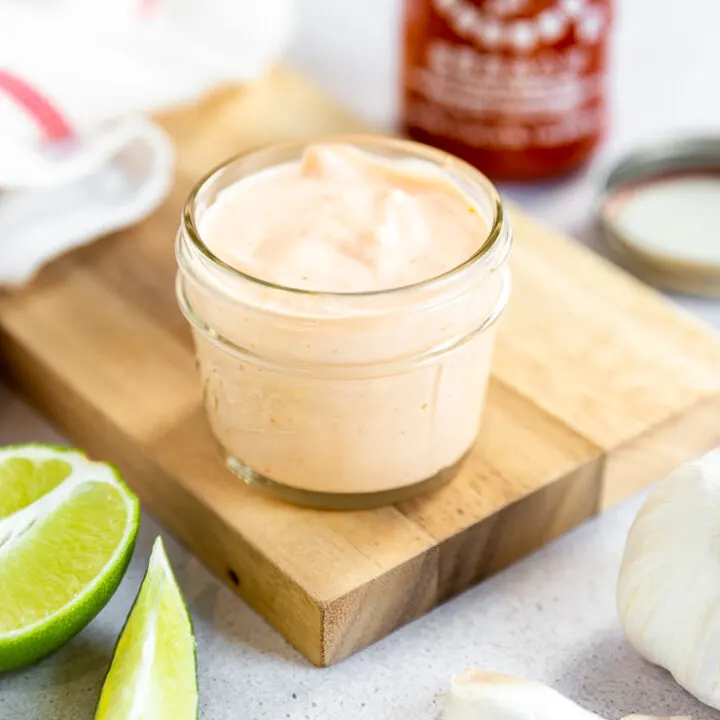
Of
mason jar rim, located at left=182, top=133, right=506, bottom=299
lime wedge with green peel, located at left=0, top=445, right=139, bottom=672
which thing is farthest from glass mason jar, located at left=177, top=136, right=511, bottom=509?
lime wedge with green peel, located at left=0, top=445, right=139, bottom=672

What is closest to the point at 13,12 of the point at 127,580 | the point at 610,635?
the point at 127,580

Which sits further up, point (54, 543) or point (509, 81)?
point (509, 81)

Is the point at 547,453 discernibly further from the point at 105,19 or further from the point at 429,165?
the point at 105,19

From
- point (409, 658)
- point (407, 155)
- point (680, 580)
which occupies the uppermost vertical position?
point (407, 155)

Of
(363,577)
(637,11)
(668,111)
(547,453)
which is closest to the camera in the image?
(363,577)

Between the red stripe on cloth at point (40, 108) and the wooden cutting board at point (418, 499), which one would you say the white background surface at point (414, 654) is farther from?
the red stripe on cloth at point (40, 108)

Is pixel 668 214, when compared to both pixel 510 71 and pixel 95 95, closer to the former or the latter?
pixel 510 71

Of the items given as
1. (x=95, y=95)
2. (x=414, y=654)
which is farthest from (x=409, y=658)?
(x=95, y=95)
